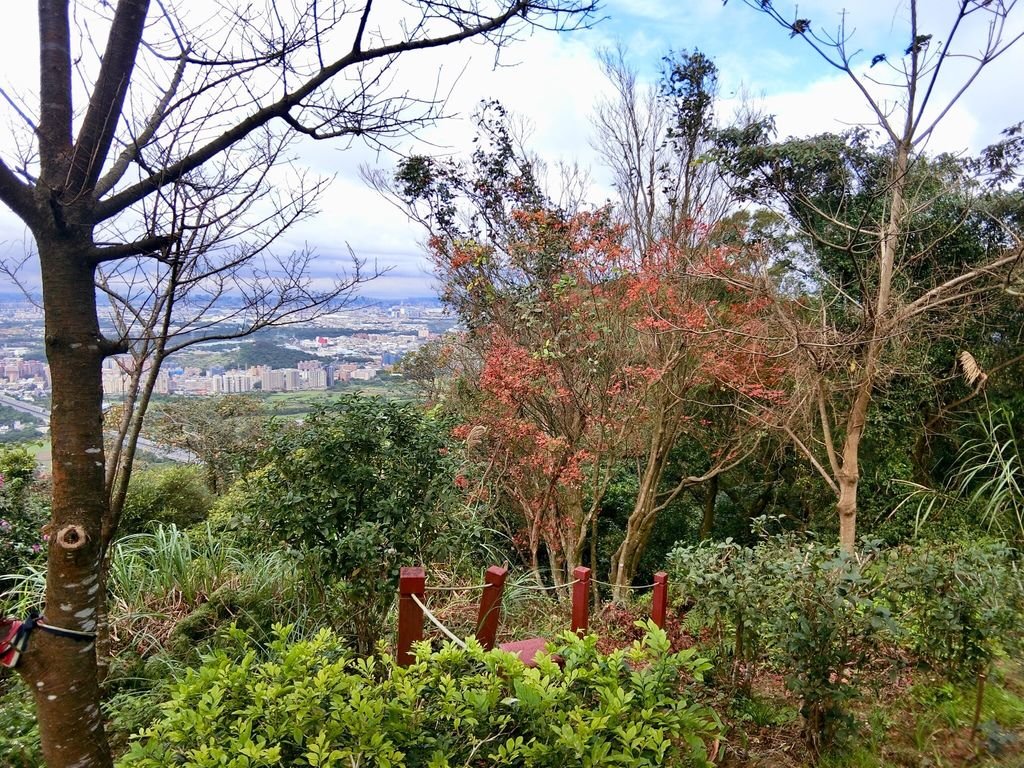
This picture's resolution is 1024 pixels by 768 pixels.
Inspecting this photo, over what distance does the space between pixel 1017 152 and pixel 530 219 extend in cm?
539

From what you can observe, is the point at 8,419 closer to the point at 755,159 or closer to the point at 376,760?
the point at 376,760

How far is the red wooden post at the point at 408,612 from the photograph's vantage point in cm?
212

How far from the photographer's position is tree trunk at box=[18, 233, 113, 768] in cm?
138

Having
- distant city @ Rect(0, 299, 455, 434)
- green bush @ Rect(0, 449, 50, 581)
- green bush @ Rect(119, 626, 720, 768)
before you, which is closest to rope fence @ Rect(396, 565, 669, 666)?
green bush @ Rect(119, 626, 720, 768)

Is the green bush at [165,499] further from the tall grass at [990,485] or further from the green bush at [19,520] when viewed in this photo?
the tall grass at [990,485]

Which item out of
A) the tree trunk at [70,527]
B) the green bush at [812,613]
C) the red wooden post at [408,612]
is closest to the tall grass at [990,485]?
the green bush at [812,613]

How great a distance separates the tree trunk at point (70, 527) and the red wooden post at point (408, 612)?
3.07 ft

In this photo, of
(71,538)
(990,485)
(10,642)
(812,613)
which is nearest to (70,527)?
(71,538)

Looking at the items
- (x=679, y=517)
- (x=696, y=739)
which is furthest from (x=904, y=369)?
(x=696, y=739)

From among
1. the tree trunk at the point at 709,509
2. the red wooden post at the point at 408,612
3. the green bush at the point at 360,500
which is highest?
the green bush at the point at 360,500

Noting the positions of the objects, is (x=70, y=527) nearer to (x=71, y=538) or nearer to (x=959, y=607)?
(x=71, y=538)

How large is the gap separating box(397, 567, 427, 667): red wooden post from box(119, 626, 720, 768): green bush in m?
0.54

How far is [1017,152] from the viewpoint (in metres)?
5.98

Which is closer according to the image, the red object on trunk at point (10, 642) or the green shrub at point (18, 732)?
the red object on trunk at point (10, 642)
